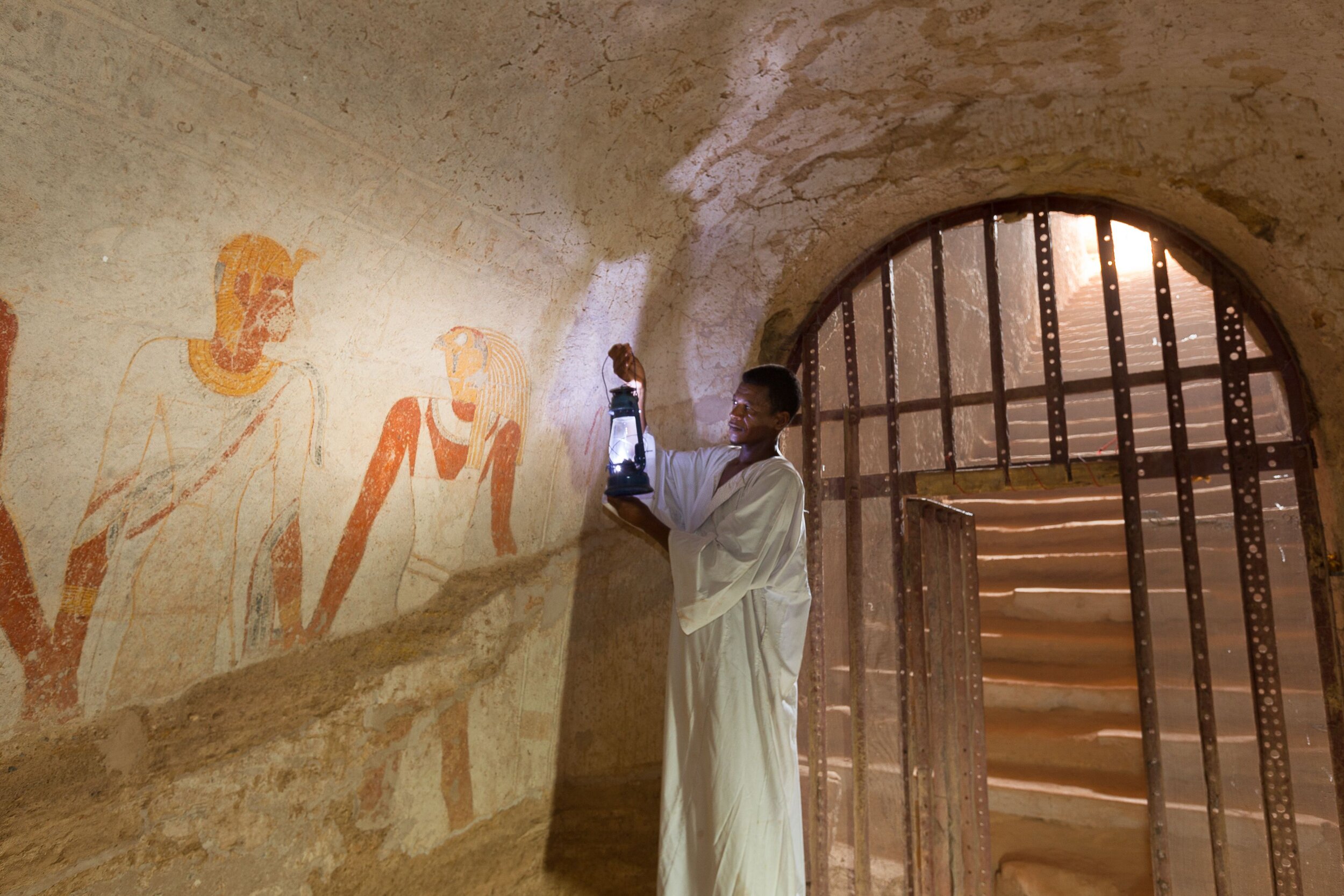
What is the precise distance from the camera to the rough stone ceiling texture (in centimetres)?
209

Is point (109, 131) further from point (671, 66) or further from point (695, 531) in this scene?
point (695, 531)

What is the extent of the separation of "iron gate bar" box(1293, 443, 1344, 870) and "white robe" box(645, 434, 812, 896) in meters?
1.70

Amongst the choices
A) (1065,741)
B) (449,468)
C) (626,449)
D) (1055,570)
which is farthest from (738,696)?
(1055,570)

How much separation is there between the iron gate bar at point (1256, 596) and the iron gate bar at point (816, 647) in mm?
1485

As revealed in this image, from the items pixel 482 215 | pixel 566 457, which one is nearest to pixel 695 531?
pixel 566 457

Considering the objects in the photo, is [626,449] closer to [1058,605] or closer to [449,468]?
[449,468]

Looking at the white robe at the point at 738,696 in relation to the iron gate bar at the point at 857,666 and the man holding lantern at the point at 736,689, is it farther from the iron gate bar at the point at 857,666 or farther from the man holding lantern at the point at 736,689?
the iron gate bar at the point at 857,666

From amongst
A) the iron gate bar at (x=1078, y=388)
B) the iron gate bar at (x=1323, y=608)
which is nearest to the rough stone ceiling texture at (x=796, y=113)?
the iron gate bar at (x=1078, y=388)

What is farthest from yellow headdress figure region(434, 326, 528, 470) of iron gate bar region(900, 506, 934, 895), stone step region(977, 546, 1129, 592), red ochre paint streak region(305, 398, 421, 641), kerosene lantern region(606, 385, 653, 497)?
stone step region(977, 546, 1129, 592)

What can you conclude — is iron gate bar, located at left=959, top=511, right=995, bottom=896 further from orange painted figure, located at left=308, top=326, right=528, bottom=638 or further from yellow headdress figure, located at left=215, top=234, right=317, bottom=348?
yellow headdress figure, located at left=215, top=234, right=317, bottom=348

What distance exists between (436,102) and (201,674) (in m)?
1.67

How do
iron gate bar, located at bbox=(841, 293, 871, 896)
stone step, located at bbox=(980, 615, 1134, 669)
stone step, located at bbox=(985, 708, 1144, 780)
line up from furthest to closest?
stone step, located at bbox=(980, 615, 1134, 669) < stone step, located at bbox=(985, 708, 1144, 780) < iron gate bar, located at bbox=(841, 293, 871, 896)

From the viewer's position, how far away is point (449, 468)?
107 inches

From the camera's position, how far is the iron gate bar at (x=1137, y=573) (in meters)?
2.74
